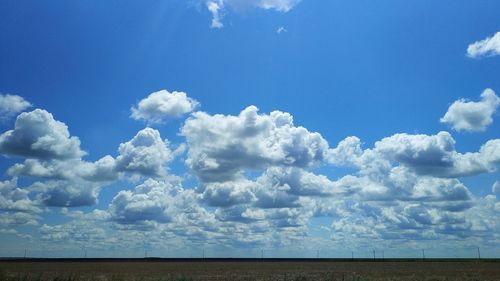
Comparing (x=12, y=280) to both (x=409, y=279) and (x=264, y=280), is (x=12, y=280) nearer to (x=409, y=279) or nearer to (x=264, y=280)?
(x=264, y=280)

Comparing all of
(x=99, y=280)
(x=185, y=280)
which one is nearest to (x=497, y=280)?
(x=185, y=280)

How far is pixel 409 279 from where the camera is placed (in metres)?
54.4

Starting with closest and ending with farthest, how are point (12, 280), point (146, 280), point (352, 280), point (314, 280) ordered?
1. point (12, 280)
2. point (352, 280)
3. point (314, 280)
4. point (146, 280)

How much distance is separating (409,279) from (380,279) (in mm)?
3219

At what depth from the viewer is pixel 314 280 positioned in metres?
42.7

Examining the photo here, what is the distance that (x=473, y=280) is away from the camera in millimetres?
51750

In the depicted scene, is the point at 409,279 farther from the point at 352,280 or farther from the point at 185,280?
the point at 185,280

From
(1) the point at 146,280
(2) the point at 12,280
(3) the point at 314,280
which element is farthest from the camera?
(1) the point at 146,280

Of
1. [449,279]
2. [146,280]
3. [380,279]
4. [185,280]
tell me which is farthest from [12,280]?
[449,279]

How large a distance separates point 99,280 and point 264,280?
17.9 meters

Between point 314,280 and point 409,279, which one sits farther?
point 409,279

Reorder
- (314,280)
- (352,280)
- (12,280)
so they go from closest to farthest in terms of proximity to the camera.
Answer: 1. (12,280)
2. (352,280)
3. (314,280)

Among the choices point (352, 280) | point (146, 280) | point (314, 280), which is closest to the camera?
point (352, 280)

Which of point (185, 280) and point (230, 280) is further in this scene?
point (230, 280)
